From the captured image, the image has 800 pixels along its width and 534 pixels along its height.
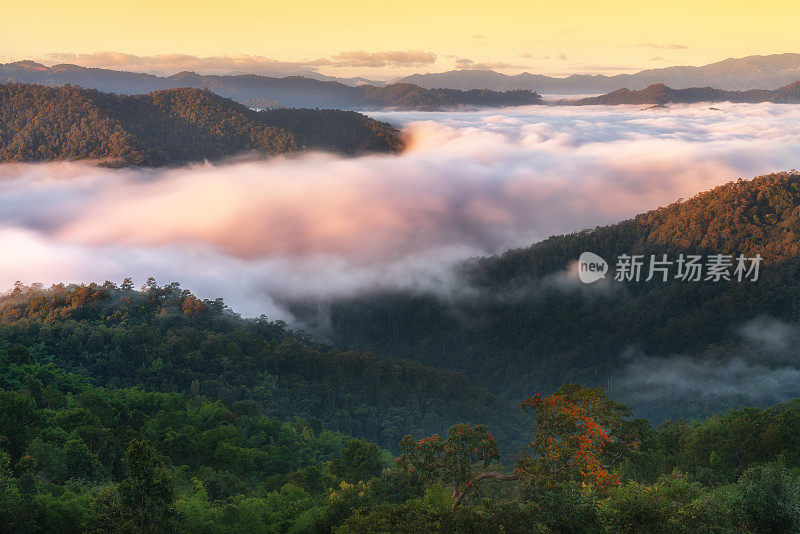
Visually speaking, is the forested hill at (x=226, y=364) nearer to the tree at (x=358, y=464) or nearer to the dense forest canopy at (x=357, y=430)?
the dense forest canopy at (x=357, y=430)

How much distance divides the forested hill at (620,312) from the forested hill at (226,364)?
37.8 m

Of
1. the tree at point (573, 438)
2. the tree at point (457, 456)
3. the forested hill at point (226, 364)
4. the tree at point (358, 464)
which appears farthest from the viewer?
the forested hill at point (226, 364)

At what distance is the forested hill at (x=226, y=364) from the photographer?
6550 cm

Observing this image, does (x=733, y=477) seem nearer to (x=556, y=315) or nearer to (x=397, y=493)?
(x=397, y=493)

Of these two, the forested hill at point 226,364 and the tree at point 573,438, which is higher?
the tree at point 573,438

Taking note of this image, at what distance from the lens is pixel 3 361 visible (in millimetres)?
49312

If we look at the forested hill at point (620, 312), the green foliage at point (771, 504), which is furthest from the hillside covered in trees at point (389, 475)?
the forested hill at point (620, 312)

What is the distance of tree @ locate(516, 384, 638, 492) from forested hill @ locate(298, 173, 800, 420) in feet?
274

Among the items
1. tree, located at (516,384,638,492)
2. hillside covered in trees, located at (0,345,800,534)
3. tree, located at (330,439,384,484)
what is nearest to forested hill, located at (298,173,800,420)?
hillside covered in trees, located at (0,345,800,534)

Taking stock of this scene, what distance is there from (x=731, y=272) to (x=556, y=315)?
1389 inches

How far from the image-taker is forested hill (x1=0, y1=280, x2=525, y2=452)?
65500mm

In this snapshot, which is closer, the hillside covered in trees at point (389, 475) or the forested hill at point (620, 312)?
the hillside covered in trees at point (389, 475)

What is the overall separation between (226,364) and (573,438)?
52.8 m

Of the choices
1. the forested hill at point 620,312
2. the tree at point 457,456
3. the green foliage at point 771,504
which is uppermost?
the green foliage at point 771,504
